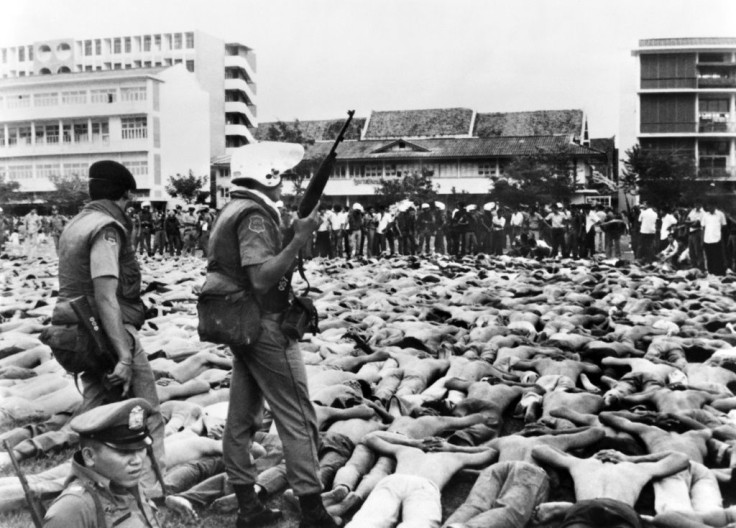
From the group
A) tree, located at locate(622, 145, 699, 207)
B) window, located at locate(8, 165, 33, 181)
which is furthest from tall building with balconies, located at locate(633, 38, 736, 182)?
window, located at locate(8, 165, 33, 181)

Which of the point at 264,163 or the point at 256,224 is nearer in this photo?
the point at 256,224

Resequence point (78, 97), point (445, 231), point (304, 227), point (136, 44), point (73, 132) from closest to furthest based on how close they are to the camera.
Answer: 1. point (304, 227)
2. point (78, 97)
3. point (73, 132)
4. point (445, 231)
5. point (136, 44)

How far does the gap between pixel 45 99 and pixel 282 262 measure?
10.1 metres

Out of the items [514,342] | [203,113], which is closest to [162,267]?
[514,342]

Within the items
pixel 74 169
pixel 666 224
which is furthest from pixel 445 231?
pixel 74 169

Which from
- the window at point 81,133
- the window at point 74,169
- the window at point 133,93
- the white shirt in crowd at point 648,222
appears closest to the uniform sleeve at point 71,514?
the window at point 81,133

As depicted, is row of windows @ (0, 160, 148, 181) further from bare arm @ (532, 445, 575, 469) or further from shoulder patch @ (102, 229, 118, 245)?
bare arm @ (532, 445, 575, 469)

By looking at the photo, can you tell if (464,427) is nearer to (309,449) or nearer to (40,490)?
(309,449)

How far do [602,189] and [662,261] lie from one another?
2744cm

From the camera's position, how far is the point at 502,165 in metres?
47.6

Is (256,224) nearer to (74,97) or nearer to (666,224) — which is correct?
(74,97)

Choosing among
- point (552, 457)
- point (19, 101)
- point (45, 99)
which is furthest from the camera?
point (45, 99)

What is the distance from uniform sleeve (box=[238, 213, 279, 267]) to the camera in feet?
14.5

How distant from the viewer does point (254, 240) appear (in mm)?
4430
